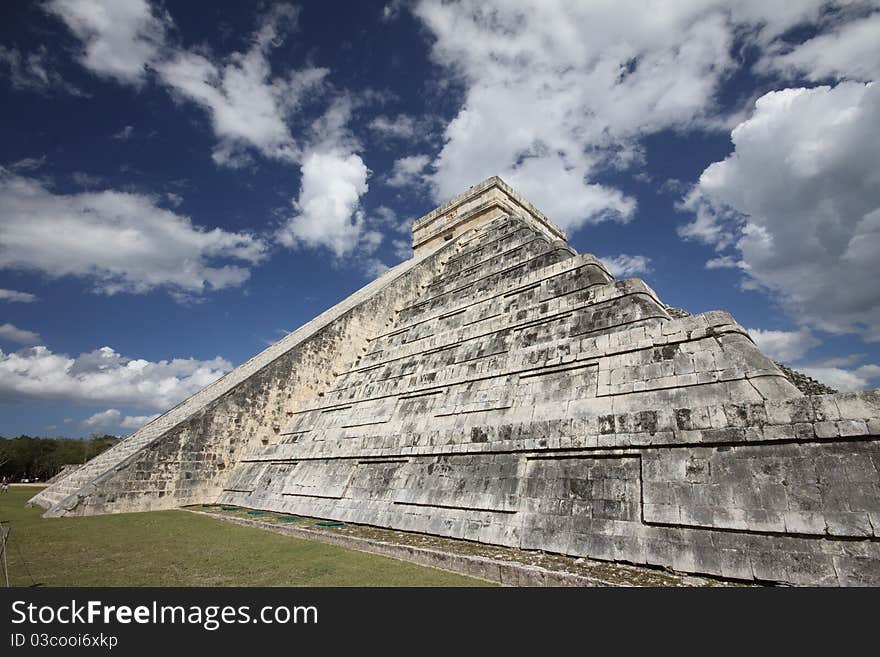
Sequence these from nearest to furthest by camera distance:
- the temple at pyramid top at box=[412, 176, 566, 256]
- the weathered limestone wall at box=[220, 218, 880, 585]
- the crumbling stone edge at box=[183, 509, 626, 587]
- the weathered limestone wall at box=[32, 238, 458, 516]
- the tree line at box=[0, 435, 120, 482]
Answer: the weathered limestone wall at box=[220, 218, 880, 585]
the crumbling stone edge at box=[183, 509, 626, 587]
the weathered limestone wall at box=[32, 238, 458, 516]
the temple at pyramid top at box=[412, 176, 566, 256]
the tree line at box=[0, 435, 120, 482]

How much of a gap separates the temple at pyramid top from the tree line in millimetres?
41814

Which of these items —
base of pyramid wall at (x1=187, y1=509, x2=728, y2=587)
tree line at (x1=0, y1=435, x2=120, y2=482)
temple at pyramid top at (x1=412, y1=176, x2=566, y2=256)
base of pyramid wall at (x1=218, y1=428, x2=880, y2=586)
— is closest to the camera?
base of pyramid wall at (x1=218, y1=428, x2=880, y2=586)

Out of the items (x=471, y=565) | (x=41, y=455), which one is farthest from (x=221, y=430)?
(x=41, y=455)

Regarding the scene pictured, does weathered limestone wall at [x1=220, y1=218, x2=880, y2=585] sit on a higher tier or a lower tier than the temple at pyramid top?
lower

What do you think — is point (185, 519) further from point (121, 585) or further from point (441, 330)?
point (441, 330)

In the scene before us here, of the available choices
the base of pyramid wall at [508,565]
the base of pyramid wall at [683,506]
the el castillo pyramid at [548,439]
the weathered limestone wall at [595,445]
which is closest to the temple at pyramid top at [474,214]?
the el castillo pyramid at [548,439]

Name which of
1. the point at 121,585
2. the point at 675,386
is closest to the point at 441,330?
the point at 675,386

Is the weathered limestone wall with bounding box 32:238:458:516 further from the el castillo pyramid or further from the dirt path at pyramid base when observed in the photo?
the dirt path at pyramid base

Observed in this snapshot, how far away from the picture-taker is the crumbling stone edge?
15.1 ft

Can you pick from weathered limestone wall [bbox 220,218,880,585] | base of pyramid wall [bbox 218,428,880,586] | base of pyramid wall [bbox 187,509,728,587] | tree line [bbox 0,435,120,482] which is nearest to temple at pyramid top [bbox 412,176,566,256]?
weathered limestone wall [bbox 220,218,880,585]

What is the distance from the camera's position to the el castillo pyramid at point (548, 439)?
4418 millimetres

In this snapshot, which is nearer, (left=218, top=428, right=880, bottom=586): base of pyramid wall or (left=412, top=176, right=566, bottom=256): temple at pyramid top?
(left=218, top=428, right=880, bottom=586): base of pyramid wall

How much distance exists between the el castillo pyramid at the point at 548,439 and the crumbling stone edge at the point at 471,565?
2.66ft
